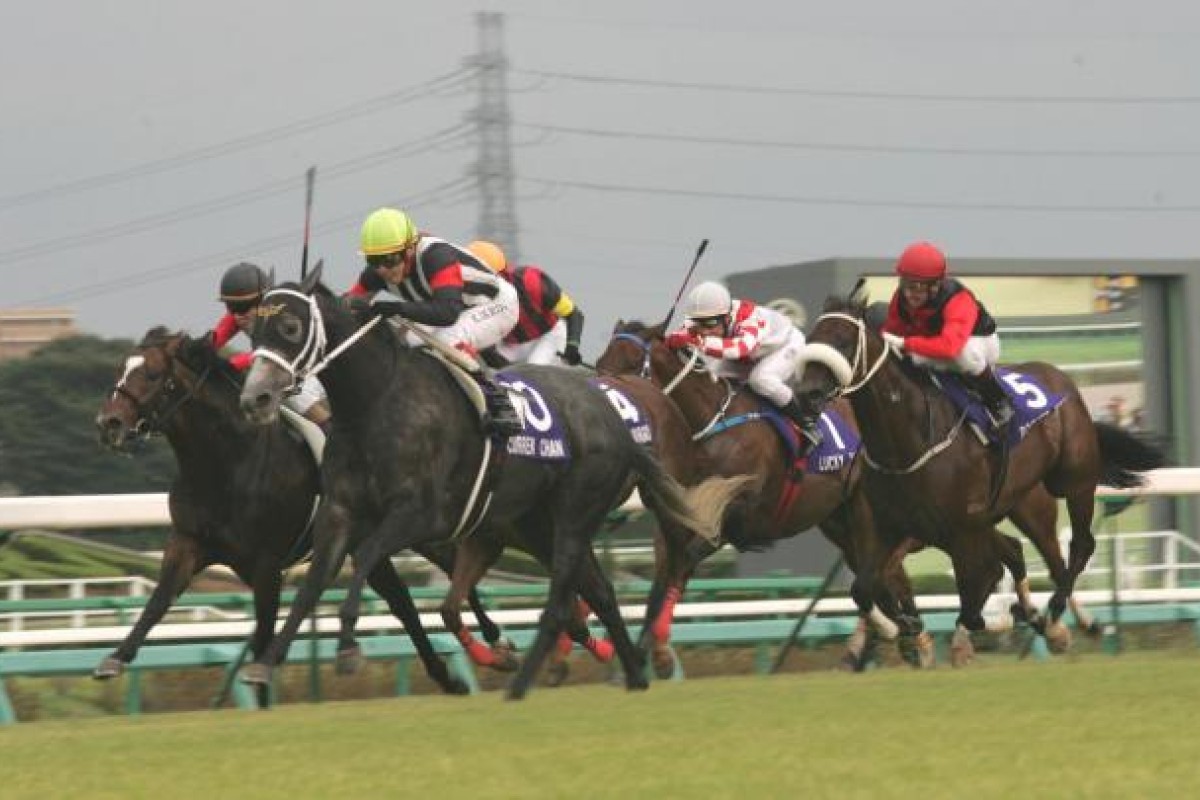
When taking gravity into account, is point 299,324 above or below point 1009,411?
above

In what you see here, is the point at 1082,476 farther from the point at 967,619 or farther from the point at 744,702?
the point at 744,702

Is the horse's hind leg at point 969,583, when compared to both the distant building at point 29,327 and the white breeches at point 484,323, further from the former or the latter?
the distant building at point 29,327

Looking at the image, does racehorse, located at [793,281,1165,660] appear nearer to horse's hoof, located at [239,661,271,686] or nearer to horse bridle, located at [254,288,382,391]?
horse bridle, located at [254,288,382,391]

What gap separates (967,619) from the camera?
32.8 ft

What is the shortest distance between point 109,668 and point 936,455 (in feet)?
11.0

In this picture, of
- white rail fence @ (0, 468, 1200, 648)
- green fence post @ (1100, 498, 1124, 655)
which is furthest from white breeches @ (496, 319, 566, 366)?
green fence post @ (1100, 498, 1124, 655)

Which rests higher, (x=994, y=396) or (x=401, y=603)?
(x=994, y=396)

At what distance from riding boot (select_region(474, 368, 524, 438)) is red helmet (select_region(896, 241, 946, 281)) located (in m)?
2.19

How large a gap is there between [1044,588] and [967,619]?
3.69m

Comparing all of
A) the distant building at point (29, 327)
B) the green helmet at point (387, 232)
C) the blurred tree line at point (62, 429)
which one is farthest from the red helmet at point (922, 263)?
the distant building at point (29, 327)

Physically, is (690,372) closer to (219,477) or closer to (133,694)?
(219,477)

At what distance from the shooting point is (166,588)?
28.2 feet

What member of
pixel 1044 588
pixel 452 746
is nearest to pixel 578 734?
pixel 452 746

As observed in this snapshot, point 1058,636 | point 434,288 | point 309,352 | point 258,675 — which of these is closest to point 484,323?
point 434,288
